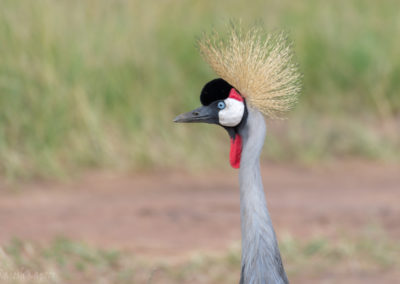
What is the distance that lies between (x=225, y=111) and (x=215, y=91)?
0.09 meters

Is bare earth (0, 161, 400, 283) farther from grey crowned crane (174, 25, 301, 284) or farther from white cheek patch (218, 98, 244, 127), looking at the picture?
white cheek patch (218, 98, 244, 127)

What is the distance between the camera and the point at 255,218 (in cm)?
227

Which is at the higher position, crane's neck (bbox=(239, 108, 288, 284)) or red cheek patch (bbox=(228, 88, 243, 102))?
red cheek patch (bbox=(228, 88, 243, 102))

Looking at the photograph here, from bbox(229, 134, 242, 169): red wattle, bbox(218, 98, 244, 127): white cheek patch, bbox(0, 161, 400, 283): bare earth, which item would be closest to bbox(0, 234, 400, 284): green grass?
bbox(0, 161, 400, 283): bare earth

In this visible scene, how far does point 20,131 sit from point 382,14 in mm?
3915

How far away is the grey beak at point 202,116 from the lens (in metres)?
2.42

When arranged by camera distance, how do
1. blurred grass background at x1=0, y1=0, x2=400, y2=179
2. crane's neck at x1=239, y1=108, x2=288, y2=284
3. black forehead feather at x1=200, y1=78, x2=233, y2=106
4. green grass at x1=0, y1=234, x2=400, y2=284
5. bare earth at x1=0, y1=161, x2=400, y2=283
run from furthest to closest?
blurred grass background at x1=0, y1=0, x2=400, y2=179, bare earth at x1=0, y1=161, x2=400, y2=283, green grass at x1=0, y1=234, x2=400, y2=284, black forehead feather at x1=200, y1=78, x2=233, y2=106, crane's neck at x1=239, y1=108, x2=288, y2=284

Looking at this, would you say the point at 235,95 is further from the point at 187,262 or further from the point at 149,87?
the point at 149,87

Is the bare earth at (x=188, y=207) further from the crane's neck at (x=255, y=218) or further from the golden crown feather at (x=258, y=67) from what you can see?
the golden crown feather at (x=258, y=67)

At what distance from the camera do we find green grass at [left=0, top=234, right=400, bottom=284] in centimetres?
379

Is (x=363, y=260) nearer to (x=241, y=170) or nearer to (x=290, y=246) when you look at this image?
(x=290, y=246)

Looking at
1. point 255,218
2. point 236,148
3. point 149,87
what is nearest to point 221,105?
point 236,148

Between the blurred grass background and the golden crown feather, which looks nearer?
the golden crown feather

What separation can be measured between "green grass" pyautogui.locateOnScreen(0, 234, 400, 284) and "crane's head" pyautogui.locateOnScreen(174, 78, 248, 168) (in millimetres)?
1455
